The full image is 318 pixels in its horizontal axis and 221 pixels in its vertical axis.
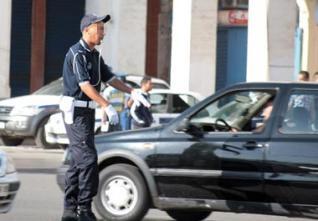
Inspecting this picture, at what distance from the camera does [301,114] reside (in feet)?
31.6

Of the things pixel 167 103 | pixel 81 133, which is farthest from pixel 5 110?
pixel 81 133

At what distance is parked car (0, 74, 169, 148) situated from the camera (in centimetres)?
2062

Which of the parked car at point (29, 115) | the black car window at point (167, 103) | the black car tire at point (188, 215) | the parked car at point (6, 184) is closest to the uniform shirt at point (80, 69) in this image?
the parked car at point (6, 184)

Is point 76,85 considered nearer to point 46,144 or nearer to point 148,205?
point 148,205

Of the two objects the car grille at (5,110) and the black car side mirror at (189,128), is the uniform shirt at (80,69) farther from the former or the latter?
the car grille at (5,110)

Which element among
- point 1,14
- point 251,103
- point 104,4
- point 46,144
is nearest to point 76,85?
point 251,103

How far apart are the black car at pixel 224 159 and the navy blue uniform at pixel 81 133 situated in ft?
3.25

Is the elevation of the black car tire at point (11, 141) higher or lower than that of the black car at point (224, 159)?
lower

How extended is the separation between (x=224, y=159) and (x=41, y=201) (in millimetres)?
3431

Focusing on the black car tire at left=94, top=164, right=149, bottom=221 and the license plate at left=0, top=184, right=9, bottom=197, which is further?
the black car tire at left=94, top=164, right=149, bottom=221

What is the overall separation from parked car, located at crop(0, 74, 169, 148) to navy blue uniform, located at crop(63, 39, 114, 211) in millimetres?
11277

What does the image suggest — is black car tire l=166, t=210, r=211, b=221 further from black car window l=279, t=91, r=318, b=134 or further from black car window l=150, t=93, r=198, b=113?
black car window l=150, t=93, r=198, b=113

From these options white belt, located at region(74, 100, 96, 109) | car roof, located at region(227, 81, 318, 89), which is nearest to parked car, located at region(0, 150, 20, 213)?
white belt, located at region(74, 100, 96, 109)

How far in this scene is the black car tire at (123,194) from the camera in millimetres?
10172
